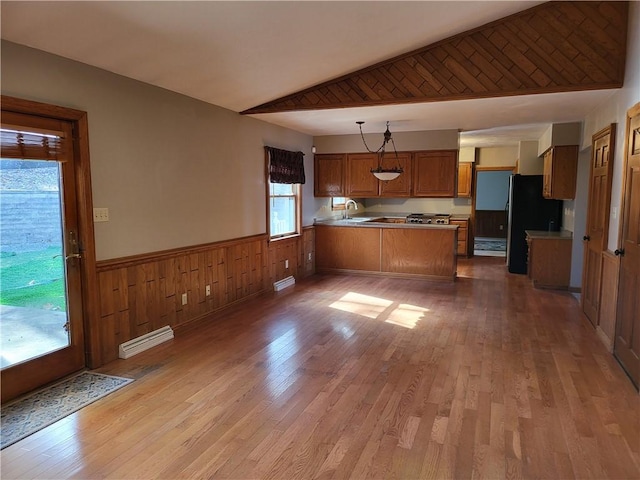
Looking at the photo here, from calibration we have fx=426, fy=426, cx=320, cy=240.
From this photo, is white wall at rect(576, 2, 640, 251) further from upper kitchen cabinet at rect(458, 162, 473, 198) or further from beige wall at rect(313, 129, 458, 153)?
upper kitchen cabinet at rect(458, 162, 473, 198)

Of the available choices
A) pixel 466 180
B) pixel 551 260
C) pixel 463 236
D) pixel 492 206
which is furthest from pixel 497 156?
pixel 551 260

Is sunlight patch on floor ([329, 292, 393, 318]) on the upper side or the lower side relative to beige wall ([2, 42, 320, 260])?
lower

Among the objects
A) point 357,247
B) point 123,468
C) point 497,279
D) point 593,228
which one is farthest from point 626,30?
point 123,468

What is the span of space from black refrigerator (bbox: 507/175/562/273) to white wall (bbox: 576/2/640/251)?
8.56 ft

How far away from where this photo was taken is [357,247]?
6.92m

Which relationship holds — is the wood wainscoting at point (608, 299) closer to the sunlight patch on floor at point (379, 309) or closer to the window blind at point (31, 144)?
the sunlight patch on floor at point (379, 309)

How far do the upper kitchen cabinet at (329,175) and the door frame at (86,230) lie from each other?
4.33m

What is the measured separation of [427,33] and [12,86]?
3143 millimetres

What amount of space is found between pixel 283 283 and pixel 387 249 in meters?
1.79

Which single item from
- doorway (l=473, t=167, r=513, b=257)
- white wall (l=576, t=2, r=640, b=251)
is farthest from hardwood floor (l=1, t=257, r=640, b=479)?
doorway (l=473, t=167, r=513, b=257)

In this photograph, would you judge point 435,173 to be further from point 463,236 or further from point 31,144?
point 31,144

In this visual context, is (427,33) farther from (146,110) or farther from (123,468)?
(123,468)

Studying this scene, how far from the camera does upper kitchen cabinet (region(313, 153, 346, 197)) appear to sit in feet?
23.0

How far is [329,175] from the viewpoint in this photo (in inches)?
A: 279
